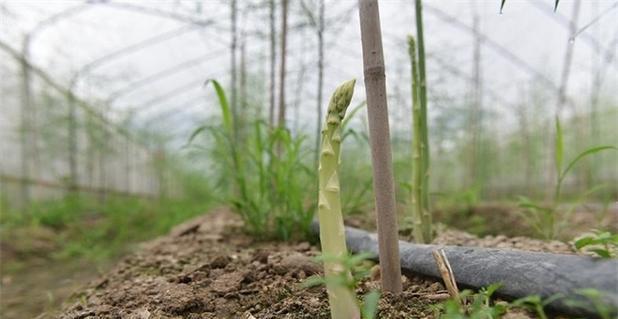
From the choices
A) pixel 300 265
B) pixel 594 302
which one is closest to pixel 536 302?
A: pixel 594 302

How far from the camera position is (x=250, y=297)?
1.10 metres

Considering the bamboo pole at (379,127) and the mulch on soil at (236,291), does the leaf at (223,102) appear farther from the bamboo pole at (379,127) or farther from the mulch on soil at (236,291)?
the bamboo pole at (379,127)

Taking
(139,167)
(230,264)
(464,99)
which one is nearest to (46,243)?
(230,264)

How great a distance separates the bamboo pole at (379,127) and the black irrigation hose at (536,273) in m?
0.17

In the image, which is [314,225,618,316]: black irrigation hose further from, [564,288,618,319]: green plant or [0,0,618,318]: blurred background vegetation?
[0,0,618,318]: blurred background vegetation

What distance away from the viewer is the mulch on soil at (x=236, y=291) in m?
0.95

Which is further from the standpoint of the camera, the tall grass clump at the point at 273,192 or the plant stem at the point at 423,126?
the tall grass clump at the point at 273,192

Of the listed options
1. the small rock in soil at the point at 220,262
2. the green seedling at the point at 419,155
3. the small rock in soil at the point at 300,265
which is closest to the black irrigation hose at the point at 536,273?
the small rock in soil at the point at 300,265

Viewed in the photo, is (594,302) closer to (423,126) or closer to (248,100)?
(423,126)

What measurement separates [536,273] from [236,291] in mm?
701

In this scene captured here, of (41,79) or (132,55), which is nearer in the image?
(41,79)

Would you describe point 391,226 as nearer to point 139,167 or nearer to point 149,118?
point 149,118

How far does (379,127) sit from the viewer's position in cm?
91

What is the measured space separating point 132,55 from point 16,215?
4.43m
